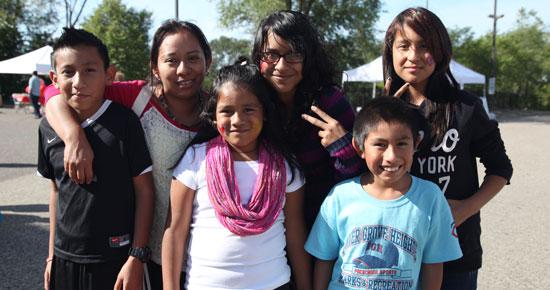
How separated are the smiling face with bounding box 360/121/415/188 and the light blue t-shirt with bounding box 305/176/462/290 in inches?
4.3

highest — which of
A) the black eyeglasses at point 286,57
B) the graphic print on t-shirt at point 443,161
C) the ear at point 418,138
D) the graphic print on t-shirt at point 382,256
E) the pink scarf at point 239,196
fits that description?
the black eyeglasses at point 286,57

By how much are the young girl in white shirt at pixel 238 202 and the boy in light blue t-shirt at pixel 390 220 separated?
0.72ft

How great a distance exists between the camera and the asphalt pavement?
4.11 metres

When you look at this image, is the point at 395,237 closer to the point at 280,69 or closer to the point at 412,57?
the point at 412,57

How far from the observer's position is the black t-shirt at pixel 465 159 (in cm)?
195

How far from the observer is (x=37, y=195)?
22.5 ft

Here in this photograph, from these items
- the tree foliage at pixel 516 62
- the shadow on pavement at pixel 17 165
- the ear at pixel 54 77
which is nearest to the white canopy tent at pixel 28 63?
the shadow on pavement at pixel 17 165

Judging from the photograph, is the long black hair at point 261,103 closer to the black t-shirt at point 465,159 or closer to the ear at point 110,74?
the ear at point 110,74

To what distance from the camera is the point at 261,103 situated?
198 centimetres

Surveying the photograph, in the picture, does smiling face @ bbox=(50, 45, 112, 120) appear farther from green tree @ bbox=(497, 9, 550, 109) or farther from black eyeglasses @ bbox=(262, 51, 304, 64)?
green tree @ bbox=(497, 9, 550, 109)

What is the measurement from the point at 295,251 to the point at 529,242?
4177mm

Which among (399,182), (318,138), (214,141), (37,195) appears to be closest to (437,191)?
(399,182)

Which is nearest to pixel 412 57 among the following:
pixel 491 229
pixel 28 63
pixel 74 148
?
pixel 74 148

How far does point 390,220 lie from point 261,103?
745mm
